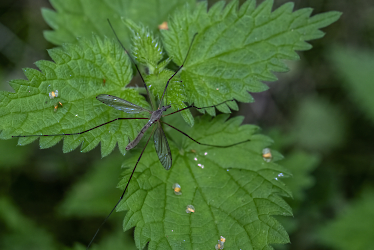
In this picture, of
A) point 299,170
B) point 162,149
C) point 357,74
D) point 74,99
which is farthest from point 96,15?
point 357,74

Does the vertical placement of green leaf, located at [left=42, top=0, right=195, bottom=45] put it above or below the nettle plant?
above

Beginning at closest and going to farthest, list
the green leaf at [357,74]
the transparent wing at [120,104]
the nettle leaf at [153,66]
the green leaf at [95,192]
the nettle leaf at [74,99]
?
the nettle leaf at [74,99] → the transparent wing at [120,104] → the nettle leaf at [153,66] → the green leaf at [95,192] → the green leaf at [357,74]

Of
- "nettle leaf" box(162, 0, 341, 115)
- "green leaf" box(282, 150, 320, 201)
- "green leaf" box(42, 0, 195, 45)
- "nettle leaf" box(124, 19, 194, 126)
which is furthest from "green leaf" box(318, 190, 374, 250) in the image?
"green leaf" box(42, 0, 195, 45)

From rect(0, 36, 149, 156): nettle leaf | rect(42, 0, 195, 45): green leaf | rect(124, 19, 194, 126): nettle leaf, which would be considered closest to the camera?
rect(0, 36, 149, 156): nettle leaf

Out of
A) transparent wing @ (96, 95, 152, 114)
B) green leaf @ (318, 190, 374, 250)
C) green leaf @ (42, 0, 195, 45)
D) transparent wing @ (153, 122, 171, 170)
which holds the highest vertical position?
green leaf @ (42, 0, 195, 45)

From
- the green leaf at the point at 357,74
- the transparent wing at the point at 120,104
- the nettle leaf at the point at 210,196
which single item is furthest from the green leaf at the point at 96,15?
the green leaf at the point at 357,74

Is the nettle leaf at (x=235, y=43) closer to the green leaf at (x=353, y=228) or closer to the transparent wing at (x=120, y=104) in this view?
the transparent wing at (x=120, y=104)

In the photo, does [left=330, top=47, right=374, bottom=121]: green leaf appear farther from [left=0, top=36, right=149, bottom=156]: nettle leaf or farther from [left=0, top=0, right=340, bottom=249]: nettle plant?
[left=0, top=36, right=149, bottom=156]: nettle leaf
